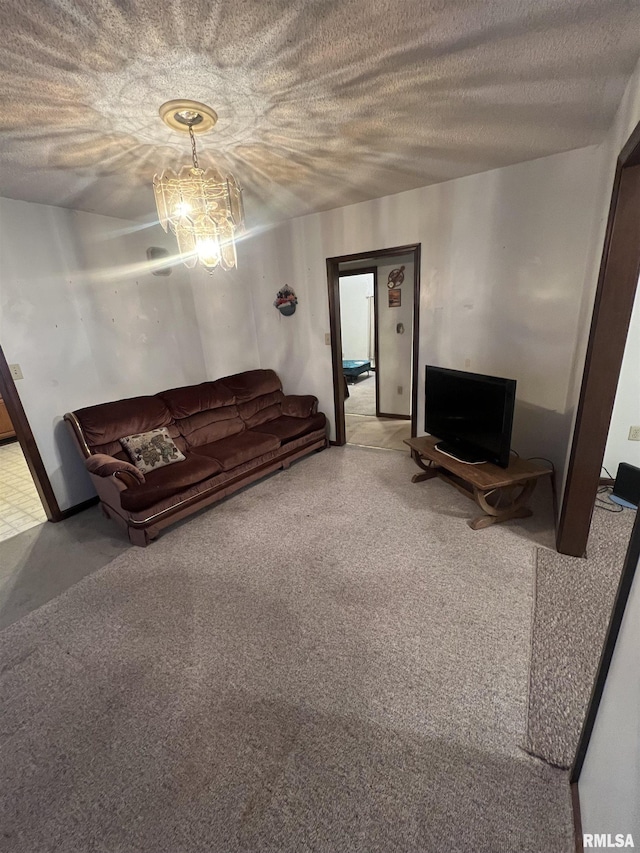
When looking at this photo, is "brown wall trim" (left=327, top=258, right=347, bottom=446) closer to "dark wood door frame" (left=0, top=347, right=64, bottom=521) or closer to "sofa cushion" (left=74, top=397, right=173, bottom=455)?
"sofa cushion" (left=74, top=397, right=173, bottom=455)

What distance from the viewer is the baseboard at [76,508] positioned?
116 inches

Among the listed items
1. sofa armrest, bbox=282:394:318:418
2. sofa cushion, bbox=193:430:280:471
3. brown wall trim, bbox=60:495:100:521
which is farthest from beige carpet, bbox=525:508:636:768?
brown wall trim, bbox=60:495:100:521

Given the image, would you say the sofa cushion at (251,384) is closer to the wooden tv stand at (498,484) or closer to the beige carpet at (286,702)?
the beige carpet at (286,702)

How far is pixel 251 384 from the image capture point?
4000 mm

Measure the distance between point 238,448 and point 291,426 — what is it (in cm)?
71

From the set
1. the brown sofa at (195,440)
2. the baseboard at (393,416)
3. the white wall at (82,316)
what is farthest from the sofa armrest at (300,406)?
the baseboard at (393,416)

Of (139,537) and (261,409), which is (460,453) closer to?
(261,409)

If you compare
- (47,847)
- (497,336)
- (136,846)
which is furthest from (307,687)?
(497,336)

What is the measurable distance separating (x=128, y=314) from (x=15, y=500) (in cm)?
209

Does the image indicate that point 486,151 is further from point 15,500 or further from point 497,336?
point 15,500

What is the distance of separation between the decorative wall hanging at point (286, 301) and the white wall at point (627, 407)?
2.99 meters

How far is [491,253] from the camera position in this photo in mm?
2881

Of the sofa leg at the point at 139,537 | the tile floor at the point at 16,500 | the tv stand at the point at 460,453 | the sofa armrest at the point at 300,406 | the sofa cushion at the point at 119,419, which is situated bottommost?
the tile floor at the point at 16,500

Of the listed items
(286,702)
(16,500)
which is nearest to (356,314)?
(16,500)
